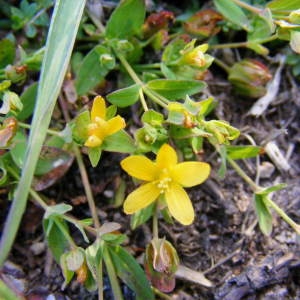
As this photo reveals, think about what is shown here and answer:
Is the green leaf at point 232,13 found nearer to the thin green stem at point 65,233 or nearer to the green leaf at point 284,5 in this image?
the green leaf at point 284,5

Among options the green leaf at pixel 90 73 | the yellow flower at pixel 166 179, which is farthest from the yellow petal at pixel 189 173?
the green leaf at pixel 90 73

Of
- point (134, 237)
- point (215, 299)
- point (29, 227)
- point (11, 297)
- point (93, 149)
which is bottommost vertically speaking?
point (215, 299)

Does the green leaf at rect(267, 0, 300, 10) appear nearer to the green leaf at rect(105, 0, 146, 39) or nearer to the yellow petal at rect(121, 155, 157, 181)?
the green leaf at rect(105, 0, 146, 39)

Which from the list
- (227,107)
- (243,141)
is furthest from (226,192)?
(227,107)

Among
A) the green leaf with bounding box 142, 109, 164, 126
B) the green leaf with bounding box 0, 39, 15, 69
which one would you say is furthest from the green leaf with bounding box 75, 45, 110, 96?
the green leaf with bounding box 142, 109, 164, 126

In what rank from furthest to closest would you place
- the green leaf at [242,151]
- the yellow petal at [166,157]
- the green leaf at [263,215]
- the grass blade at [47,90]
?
1. the green leaf at [242,151]
2. the green leaf at [263,215]
3. the yellow petal at [166,157]
4. the grass blade at [47,90]

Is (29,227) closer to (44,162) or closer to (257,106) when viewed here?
(44,162)
